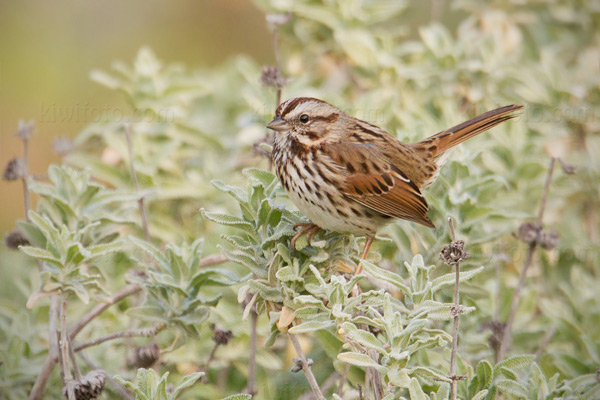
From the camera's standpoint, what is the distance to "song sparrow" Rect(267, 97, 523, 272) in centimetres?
310

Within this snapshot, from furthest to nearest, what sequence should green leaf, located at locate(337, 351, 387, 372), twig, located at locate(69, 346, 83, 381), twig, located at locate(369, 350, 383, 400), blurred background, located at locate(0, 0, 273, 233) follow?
blurred background, located at locate(0, 0, 273, 233) < twig, located at locate(69, 346, 83, 381) < twig, located at locate(369, 350, 383, 400) < green leaf, located at locate(337, 351, 387, 372)

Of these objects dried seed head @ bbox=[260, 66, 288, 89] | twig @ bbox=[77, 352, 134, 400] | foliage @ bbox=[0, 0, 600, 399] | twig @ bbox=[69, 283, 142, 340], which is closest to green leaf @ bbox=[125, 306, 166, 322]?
foliage @ bbox=[0, 0, 600, 399]

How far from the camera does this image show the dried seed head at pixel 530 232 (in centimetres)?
328

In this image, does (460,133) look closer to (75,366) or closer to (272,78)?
(272,78)

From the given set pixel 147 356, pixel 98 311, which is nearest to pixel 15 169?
pixel 98 311

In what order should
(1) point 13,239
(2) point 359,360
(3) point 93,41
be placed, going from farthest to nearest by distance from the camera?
(3) point 93,41
(1) point 13,239
(2) point 359,360

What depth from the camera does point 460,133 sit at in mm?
3580

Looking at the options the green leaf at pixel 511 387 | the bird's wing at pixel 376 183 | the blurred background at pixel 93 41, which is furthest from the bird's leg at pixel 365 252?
the blurred background at pixel 93 41

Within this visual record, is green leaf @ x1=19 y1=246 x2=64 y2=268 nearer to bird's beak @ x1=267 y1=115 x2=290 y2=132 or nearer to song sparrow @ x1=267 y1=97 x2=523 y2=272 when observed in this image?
song sparrow @ x1=267 y1=97 x2=523 y2=272

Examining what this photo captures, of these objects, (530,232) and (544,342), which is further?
(544,342)

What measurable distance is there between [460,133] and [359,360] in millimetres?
1613

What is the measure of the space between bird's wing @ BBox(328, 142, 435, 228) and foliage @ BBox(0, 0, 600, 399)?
0.47ft

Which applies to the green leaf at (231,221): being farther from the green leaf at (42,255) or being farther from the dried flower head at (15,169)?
the dried flower head at (15,169)

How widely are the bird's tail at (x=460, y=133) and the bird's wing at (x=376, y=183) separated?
0.81 feet
